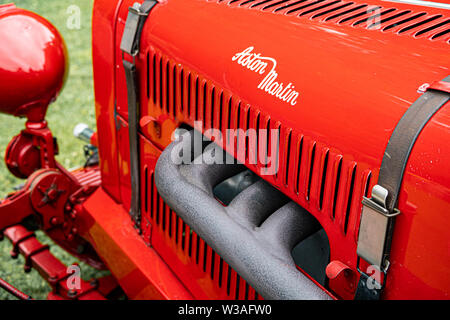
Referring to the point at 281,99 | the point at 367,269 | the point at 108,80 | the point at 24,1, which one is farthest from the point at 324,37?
the point at 24,1

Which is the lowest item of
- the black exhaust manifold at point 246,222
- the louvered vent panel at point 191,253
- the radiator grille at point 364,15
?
the louvered vent panel at point 191,253

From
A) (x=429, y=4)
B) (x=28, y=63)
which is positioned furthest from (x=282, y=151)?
(x=28, y=63)

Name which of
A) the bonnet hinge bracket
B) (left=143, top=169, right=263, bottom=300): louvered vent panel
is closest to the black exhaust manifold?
(left=143, top=169, right=263, bottom=300): louvered vent panel

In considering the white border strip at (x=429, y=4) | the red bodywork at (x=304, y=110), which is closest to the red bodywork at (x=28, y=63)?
the red bodywork at (x=304, y=110)

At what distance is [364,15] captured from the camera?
1.21 meters

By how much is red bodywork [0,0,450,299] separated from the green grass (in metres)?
1.00

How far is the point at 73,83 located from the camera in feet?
17.5

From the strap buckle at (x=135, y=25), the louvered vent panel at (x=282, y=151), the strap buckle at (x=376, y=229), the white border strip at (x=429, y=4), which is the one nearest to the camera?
the strap buckle at (x=376, y=229)

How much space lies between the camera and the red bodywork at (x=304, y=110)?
908 millimetres

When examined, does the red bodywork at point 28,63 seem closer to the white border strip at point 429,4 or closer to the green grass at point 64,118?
the green grass at point 64,118

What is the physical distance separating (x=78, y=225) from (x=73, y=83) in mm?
3487

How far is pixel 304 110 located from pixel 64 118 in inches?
151

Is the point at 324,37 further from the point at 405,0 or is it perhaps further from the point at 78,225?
the point at 78,225

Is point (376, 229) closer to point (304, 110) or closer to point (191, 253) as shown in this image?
point (304, 110)
